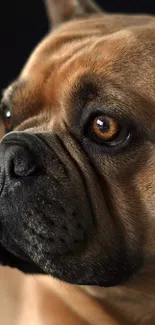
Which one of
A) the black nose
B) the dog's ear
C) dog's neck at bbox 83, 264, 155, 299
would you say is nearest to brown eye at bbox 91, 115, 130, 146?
the black nose

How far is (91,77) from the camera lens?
1.18m

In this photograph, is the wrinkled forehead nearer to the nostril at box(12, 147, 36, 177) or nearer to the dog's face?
the dog's face

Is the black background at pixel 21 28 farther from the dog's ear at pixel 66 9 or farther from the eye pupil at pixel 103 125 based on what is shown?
the eye pupil at pixel 103 125

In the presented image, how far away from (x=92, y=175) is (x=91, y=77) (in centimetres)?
17

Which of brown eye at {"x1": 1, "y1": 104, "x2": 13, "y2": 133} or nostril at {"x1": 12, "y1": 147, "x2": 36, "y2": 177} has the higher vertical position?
brown eye at {"x1": 1, "y1": 104, "x2": 13, "y2": 133}

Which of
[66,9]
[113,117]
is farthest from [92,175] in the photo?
[66,9]

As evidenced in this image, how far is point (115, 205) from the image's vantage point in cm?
118

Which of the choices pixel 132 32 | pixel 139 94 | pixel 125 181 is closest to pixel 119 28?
pixel 132 32

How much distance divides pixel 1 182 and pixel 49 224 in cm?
11

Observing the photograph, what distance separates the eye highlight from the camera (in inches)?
45.6

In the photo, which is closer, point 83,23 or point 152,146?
point 152,146

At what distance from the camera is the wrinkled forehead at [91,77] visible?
1.16 meters

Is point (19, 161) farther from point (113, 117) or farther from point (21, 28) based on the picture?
point (21, 28)

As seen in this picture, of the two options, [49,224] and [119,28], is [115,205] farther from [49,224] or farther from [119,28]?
[119,28]
